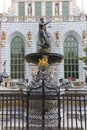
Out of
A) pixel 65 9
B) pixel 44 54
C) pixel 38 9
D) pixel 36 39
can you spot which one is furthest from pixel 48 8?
pixel 44 54

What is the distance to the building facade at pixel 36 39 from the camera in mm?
54031

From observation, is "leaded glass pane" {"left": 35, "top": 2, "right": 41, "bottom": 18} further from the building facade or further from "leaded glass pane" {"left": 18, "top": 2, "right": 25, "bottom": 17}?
"leaded glass pane" {"left": 18, "top": 2, "right": 25, "bottom": 17}

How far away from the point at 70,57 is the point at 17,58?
8.37 metres

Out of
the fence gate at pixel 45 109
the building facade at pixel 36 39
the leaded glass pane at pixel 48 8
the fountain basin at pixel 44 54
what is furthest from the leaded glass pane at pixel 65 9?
the fence gate at pixel 45 109

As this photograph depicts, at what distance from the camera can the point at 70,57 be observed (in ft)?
179

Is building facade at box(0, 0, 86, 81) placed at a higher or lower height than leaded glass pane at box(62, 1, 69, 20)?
lower

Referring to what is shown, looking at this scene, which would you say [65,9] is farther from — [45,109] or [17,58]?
[45,109]

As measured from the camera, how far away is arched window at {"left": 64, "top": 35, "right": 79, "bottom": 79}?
5419cm

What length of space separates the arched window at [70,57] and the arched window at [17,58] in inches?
265

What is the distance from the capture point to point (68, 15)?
55.8 metres

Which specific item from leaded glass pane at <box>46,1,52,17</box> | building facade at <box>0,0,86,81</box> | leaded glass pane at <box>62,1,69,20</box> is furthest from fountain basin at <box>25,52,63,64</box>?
leaded glass pane at <box>46,1,52,17</box>

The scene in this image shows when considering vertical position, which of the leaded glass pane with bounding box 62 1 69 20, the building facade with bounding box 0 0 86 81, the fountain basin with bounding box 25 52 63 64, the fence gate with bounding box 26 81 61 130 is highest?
the leaded glass pane with bounding box 62 1 69 20

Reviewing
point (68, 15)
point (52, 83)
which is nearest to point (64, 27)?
point (68, 15)

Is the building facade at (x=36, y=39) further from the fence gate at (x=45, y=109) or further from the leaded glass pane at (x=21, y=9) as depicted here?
the fence gate at (x=45, y=109)
